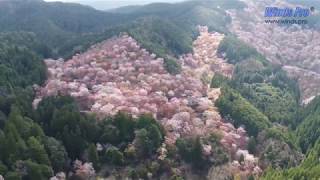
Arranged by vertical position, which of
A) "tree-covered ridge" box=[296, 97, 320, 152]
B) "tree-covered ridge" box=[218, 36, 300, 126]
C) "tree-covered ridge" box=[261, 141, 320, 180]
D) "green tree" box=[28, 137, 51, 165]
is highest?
"green tree" box=[28, 137, 51, 165]

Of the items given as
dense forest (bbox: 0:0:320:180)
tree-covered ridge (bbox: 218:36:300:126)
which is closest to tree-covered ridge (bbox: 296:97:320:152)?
dense forest (bbox: 0:0:320:180)

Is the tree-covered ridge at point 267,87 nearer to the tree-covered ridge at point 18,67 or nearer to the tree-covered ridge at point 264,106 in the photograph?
the tree-covered ridge at point 264,106

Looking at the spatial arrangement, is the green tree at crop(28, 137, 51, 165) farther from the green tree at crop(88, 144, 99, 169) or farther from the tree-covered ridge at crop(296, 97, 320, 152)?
the tree-covered ridge at crop(296, 97, 320, 152)

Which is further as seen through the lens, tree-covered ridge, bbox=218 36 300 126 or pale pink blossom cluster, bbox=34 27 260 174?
tree-covered ridge, bbox=218 36 300 126

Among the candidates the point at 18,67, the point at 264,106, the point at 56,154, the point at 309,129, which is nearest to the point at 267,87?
the point at 264,106

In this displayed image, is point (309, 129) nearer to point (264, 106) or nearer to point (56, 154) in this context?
point (264, 106)

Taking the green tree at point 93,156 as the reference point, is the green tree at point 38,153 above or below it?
above

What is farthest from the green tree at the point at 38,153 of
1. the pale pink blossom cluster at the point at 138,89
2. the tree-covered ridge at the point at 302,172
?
the tree-covered ridge at the point at 302,172

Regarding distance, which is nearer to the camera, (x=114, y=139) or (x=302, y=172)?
(x=302, y=172)

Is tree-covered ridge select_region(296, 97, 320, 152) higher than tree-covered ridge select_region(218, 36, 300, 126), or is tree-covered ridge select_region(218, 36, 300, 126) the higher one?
tree-covered ridge select_region(296, 97, 320, 152)

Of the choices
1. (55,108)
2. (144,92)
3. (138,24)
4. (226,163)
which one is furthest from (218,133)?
(138,24)

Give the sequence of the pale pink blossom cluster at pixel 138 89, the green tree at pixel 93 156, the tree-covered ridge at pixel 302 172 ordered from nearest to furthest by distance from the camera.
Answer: the tree-covered ridge at pixel 302 172 < the green tree at pixel 93 156 < the pale pink blossom cluster at pixel 138 89
